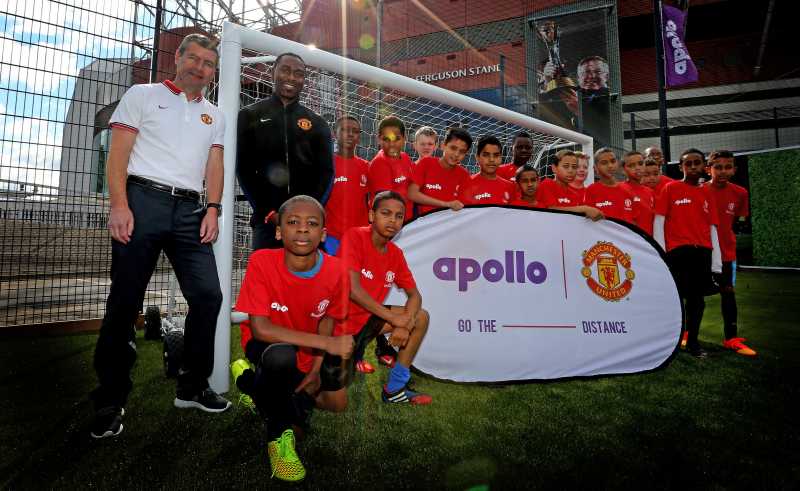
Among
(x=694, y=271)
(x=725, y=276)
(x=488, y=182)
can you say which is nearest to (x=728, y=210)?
(x=725, y=276)

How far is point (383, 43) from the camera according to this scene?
78.1 ft

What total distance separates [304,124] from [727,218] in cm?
435

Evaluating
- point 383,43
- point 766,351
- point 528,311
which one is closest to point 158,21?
point 528,311

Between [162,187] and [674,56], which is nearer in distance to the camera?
[162,187]

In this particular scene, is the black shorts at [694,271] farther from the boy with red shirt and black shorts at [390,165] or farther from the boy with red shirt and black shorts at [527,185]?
the boy with red shirt and black shorts at [390,165]

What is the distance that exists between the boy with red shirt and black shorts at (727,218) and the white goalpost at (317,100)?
5.20 ft

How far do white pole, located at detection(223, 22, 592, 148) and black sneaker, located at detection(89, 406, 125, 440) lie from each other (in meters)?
2.51

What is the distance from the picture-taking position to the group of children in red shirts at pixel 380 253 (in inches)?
73.6

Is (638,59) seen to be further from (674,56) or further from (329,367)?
(329,367)

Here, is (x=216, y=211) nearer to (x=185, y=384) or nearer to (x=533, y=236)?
(x=185, y=384)

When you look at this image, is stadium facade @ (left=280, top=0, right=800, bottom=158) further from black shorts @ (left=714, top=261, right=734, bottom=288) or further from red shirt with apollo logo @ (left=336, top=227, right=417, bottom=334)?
red shirt with apollo logo @ (left=336, top=227, right=417, bottom=334)

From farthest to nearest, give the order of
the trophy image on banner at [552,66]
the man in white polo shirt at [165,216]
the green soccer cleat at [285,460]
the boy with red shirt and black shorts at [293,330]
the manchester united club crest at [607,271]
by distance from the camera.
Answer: the trophy image on banner at [552,66]
the manchester united club crest at [607,271]
the man in white polo shirt at [165,216]
the boy with red shirt and black shorts at [293,330]
the green soccer cleat at [285,460]

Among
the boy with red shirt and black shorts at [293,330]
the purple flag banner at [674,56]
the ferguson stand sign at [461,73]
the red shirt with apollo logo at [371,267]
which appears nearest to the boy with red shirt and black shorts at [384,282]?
the red shirt with apollo logo at [371,267]

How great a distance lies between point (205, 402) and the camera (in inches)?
91.4
